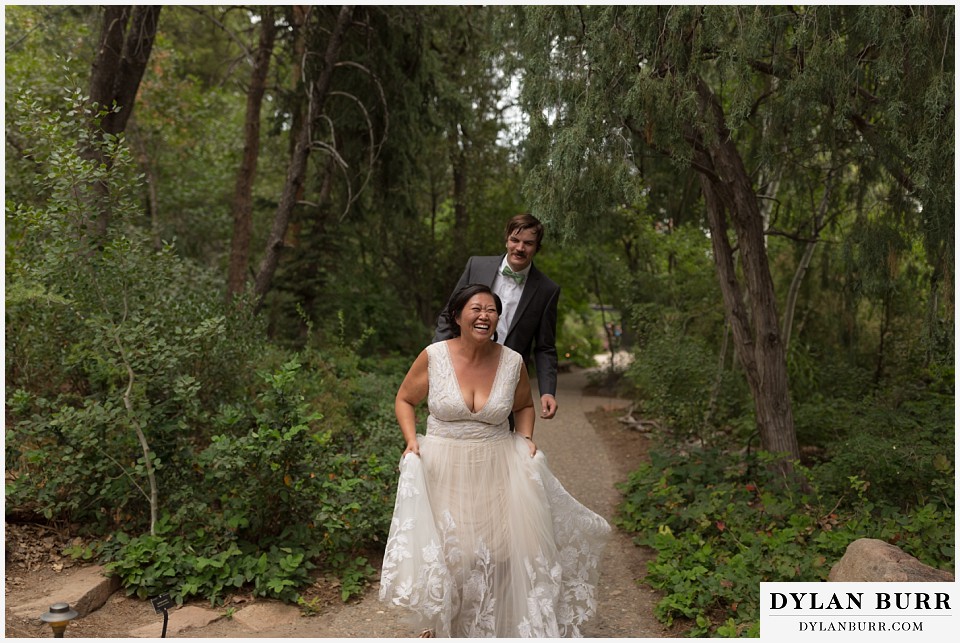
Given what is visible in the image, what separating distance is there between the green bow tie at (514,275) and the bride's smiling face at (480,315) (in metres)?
0.66

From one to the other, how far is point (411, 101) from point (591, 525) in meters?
7.87

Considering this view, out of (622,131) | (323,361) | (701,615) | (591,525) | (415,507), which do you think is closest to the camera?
(415,507)

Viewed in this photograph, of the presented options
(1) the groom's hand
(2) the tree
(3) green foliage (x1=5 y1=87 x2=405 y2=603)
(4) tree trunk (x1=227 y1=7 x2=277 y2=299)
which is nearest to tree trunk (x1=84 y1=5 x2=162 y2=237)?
(3) green foliage (x1=5 y1=87 x2=405 y2=603)

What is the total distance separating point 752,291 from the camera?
22.5ft

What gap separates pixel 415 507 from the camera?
359 centimetres

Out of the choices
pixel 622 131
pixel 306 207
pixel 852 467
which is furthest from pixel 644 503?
pixel 306 207

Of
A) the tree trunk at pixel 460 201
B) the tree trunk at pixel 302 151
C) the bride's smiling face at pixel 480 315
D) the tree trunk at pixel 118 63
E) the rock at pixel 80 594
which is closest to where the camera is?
the bride's smiling face at pixel 480 315

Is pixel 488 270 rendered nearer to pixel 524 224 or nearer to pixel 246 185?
pixel 524 224

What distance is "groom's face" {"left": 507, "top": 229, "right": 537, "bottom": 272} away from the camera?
4070mm

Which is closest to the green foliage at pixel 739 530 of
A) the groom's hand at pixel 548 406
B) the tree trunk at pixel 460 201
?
the groom's hand at pixel 548 406

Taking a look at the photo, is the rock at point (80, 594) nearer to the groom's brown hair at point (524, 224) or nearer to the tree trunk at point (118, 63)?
the groom's brown hair at point (524, 224)

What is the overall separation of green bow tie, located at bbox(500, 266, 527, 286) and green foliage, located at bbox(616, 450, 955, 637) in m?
2.13

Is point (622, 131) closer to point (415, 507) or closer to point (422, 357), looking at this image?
point (422, 357)

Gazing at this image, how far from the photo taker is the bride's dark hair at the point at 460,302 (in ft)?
11.9
